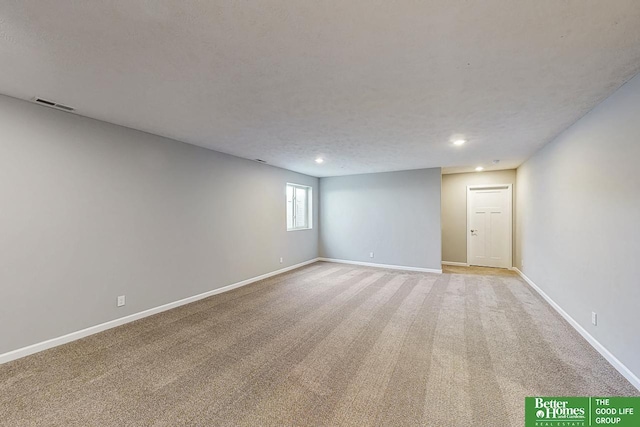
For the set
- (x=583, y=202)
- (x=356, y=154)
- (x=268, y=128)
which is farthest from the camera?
(x=356, y=154)

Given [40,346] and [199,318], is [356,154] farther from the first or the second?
[40,346]

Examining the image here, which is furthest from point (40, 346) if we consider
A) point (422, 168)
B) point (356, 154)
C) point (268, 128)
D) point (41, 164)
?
point (422, 168)

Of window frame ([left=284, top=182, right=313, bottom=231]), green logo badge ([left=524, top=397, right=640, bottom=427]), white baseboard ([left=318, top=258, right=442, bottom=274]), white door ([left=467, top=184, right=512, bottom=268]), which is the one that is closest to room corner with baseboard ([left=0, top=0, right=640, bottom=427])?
green logo badge ([left=524, top=397, right=640, bottom=427])

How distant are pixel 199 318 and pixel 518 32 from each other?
4.02m

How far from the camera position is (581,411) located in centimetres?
177

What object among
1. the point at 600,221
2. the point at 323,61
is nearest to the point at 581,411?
the point at 600,221

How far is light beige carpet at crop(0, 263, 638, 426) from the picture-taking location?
172 cm

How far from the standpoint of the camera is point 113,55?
1696 mm

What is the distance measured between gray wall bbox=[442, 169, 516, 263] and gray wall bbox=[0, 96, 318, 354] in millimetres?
5286

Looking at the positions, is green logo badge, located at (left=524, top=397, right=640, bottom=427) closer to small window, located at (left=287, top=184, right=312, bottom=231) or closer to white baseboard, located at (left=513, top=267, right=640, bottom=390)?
white baseboard, located at (left=513, top=267, right=640, bottom=390)

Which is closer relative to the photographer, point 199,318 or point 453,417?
point 453,417

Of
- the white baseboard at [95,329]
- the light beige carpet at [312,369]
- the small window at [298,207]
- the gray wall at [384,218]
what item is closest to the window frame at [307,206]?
the small window at [298,207]

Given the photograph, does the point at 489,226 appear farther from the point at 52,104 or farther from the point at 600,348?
the point at 52,104

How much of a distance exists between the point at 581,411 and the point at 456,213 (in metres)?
5.30
